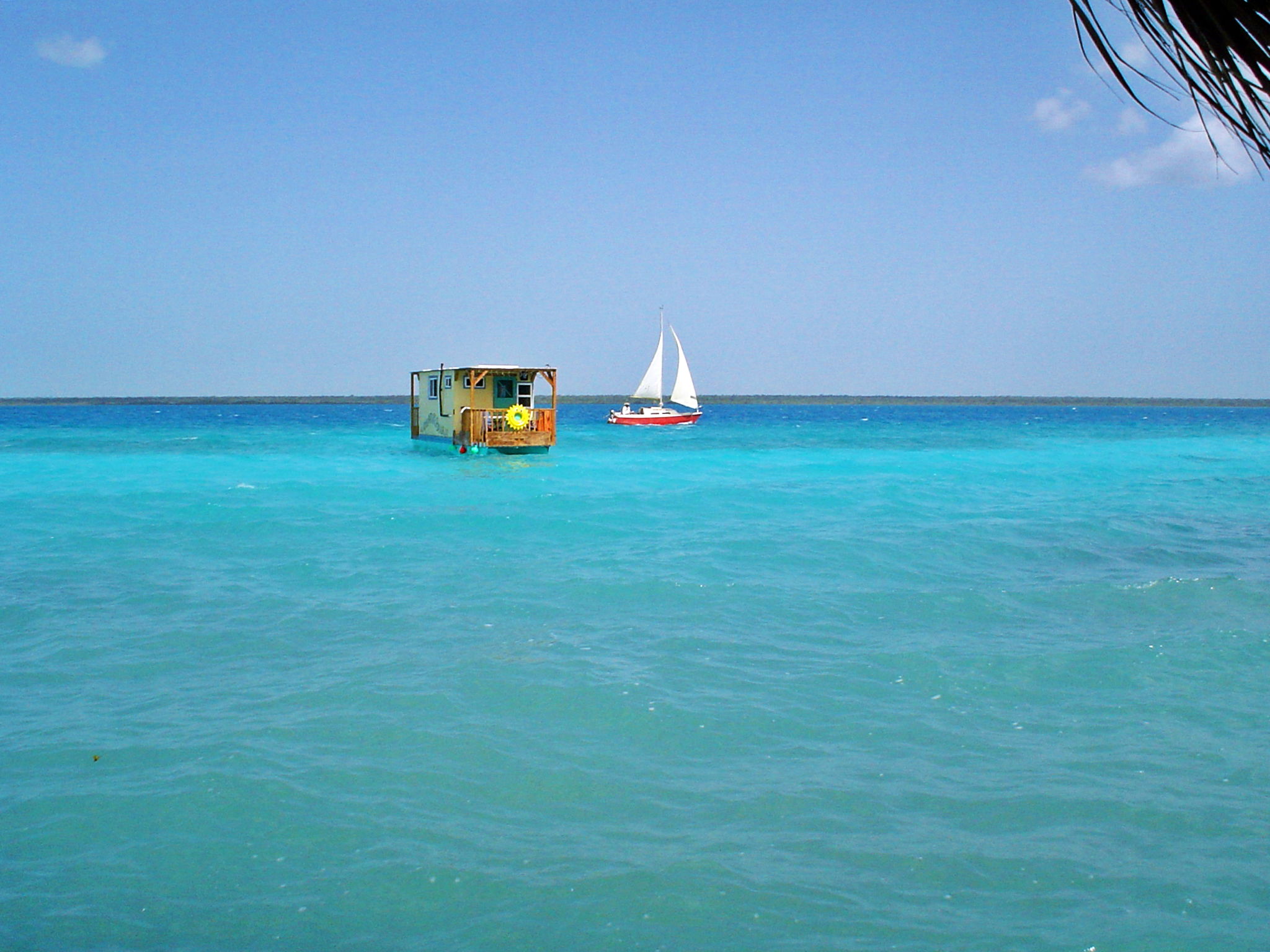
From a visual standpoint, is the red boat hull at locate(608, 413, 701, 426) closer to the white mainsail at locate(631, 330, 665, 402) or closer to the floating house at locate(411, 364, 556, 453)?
the white mainsail at locate(631, 330, 665, 402)

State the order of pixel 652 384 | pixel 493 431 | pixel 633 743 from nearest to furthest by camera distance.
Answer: pixel 633 743 → pixel 493 431 → pixel 652 384

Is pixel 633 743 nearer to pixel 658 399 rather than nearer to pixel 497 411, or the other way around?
pixel 497 411

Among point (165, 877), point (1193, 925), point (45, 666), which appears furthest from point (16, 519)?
point (1193, 925)

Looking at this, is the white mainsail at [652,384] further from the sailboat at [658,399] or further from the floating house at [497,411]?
the floating house at [497,411]

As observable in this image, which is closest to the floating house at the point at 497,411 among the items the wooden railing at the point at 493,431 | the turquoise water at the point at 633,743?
the wooden railing at the point at 493,431

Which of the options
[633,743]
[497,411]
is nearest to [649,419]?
[497,411]

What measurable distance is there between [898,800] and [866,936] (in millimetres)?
1490

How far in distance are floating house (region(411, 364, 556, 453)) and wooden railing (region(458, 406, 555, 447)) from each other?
0.07 feet

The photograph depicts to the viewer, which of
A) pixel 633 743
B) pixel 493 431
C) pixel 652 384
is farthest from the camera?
pixel 652 384

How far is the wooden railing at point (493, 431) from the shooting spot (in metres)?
34.7

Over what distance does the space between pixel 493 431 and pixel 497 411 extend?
81cm

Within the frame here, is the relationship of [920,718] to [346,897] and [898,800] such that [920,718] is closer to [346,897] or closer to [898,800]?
[898,800]

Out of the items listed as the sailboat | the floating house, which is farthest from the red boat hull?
the floating house

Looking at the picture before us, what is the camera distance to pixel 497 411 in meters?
35.0
